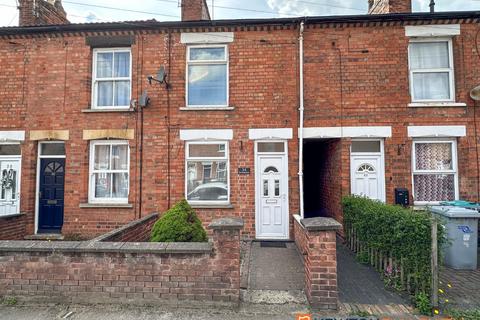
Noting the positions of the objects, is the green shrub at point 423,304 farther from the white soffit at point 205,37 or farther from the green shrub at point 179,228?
the white soffit at point 205,37

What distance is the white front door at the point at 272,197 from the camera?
7328mm

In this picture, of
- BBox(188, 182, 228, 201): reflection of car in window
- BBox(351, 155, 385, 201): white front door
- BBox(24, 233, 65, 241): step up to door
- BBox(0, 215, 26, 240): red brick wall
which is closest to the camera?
BBox(0, 215, 26, 240): red brick wall

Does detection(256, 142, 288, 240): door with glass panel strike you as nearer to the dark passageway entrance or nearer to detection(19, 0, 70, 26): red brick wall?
the dark passageway entrance

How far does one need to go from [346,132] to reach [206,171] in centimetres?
419

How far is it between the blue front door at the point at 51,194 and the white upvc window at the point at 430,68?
35.4 feet

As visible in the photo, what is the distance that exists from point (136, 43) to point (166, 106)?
2.18 metres

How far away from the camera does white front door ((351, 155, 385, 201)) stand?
24.0ft

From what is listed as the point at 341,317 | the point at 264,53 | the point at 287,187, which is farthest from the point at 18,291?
the point at 264,53

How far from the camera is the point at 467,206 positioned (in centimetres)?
612

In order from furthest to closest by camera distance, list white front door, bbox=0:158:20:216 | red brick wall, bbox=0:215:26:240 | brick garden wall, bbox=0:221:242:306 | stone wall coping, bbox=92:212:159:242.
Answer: white front door, bbox=0:158:20:216
red brick wall, bbox=0:215:26:240
stone wall coping, bbox=92:212:159:242
brick garden wall, bbox=0:221:242:306

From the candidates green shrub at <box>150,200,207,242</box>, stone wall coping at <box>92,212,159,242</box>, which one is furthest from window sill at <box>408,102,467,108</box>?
stone wall coping at <box>92,212,159,242</box>

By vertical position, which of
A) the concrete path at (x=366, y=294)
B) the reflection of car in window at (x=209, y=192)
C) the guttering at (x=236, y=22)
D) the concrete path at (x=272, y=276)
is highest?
the guttering at (x=236, y=22)

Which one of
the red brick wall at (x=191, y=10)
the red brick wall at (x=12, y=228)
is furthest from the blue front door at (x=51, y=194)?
the red brick wall at (x=191, y=10)

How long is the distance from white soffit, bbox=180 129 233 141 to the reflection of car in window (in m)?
1.37
